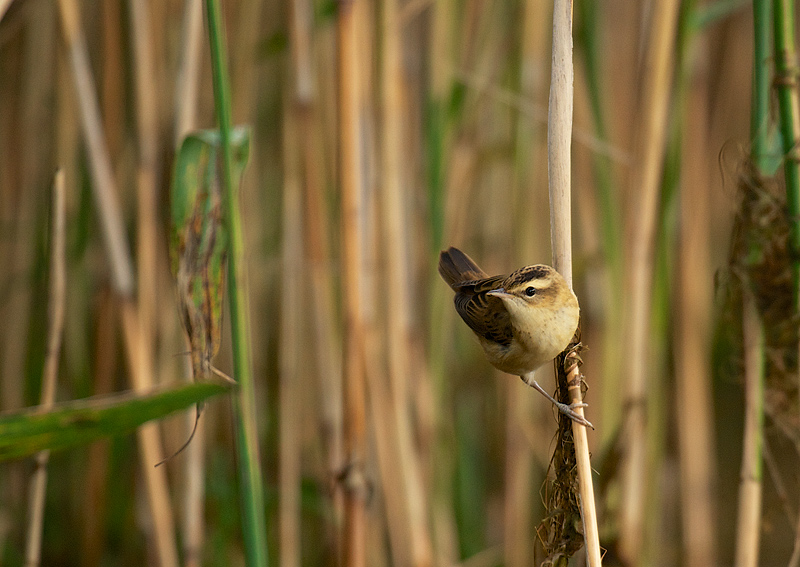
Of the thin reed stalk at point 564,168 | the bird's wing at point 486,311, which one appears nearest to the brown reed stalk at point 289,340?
the bird's wing at point 486,311

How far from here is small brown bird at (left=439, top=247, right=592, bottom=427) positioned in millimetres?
1067

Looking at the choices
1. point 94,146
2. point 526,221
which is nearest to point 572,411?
point 526,221

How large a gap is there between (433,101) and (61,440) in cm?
122

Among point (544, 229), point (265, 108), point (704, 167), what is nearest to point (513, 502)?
point (544, 229)

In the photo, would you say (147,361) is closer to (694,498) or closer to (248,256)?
(248,256)

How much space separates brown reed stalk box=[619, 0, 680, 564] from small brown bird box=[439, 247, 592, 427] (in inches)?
12.0

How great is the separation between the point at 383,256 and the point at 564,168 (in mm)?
835

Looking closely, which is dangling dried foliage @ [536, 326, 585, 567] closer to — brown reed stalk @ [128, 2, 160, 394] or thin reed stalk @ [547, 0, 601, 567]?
thin reed stalk @ [547, 0, 601, 567]

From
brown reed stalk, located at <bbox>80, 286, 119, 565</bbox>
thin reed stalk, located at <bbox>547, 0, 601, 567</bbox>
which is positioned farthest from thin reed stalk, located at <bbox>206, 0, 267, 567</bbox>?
brown reed stalk, located at <bbox>80, 286, 119, 565</bbox>

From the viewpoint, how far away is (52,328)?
124cm

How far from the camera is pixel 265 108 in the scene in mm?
2168

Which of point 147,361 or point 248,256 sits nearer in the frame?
point 147,361

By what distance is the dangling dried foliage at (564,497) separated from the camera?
1002 mm

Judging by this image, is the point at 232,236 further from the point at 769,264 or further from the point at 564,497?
the point at 769,264
